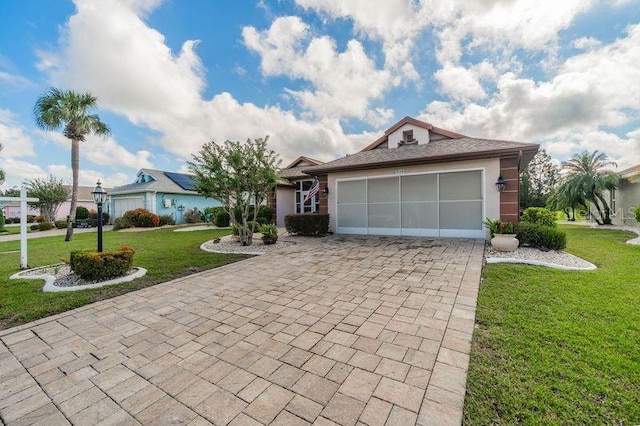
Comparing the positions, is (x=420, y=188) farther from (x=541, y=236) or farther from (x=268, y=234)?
(x=268, y=234)

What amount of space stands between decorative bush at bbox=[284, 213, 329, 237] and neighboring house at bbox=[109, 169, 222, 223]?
1213 centimetres

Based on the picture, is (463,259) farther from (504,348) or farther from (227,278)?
(227,278)

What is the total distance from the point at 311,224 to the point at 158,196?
14.7 meters

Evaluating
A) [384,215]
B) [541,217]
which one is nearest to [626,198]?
[541,217]

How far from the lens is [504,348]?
8.52 ft

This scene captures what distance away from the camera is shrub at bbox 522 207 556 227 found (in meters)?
7.93

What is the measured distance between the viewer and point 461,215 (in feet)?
31.3

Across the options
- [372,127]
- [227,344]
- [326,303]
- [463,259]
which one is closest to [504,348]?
[326,303]

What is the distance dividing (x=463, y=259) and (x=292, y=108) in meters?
11.3

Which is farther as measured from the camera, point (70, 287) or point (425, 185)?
point (425, 185)

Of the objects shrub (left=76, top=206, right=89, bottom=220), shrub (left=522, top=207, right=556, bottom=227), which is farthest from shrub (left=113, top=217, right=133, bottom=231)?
shrub (left=522, top=207, right=556, bottom=227)

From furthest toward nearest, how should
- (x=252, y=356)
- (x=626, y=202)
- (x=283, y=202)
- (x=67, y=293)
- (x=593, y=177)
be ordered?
(x=283, y=202) → (x=593, y=177) → (x=626, y=202) → (x=67, y=293) → (x=252, y=356)

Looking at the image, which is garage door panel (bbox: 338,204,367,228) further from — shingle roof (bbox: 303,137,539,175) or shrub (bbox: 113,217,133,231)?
shrub (bbox: 113,217,133,231)

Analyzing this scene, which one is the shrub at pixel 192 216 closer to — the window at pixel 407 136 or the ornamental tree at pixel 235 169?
the ornamental tree at pixel 235 169
